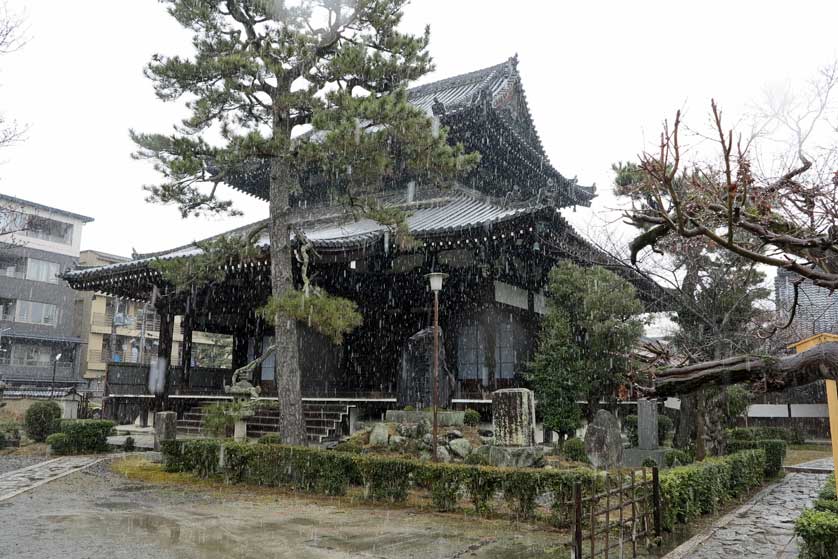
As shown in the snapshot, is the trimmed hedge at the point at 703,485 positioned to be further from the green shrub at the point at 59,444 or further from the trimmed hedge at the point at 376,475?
the green shrub at the point at 59,444

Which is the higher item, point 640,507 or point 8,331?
point 8,331

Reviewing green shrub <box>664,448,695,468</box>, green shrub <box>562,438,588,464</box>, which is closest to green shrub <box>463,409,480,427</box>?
green shrub <box>562,438,588,464</box>

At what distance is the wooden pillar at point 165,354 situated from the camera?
18953mm

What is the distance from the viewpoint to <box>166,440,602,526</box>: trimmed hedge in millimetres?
8555

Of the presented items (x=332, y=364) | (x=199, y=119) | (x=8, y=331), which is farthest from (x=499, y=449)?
(x=8, y=331)

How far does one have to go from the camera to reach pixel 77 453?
1717cm

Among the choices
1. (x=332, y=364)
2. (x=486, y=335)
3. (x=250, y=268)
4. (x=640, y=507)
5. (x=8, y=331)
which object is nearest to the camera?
(x=640, y=507)

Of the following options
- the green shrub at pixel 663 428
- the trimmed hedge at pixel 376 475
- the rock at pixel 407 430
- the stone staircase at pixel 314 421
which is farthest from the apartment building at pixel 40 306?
the green shrub at pixel 663 428

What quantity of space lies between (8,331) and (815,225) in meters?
47.5

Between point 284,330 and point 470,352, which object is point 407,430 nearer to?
point 284,330

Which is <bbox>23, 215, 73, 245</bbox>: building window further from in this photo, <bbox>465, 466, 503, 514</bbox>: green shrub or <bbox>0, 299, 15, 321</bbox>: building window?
<bbox>465, 466, 503, 514</bbox>: green shrub

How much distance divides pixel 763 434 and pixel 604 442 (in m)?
13.2

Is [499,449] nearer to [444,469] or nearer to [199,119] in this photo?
[444,469]

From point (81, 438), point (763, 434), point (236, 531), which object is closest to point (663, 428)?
point (763, 434)
